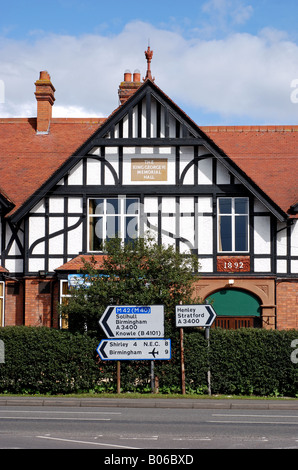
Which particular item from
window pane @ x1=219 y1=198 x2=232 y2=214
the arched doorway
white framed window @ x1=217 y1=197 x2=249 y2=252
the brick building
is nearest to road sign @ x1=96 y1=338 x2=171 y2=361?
the brick building

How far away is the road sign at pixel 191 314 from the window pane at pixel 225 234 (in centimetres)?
622

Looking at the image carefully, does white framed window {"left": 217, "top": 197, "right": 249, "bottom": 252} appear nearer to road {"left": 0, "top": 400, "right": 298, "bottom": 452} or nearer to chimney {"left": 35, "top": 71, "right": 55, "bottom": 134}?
road {"left": 0, "top": 400, "right": 298, "bottom": 452}

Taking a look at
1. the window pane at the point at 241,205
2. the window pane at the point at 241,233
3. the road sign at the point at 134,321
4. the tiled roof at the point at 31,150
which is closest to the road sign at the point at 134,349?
the road sign at the point at 134,321

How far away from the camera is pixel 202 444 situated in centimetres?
1126

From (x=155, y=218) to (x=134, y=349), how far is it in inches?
275

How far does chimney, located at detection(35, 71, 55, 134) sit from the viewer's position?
3119 centimetres

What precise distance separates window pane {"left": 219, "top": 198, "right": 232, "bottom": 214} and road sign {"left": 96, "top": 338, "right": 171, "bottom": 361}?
24.4 feet

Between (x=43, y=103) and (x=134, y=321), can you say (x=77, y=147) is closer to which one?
(x=43, y=103)

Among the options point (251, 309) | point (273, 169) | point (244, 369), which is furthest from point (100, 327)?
point (273, 169)

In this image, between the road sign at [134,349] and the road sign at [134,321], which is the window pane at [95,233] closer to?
the road sign at [134,321]

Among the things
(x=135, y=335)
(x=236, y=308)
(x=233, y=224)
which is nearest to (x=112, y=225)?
(x=233, y=224)
